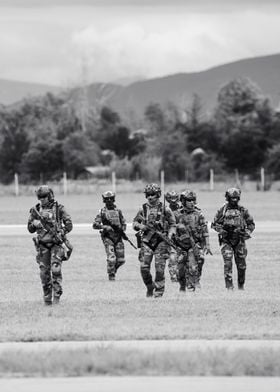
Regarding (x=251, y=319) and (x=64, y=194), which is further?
(x=64, y=194)

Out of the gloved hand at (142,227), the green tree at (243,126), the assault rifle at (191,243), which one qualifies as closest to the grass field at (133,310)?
the assault rifle at (191,243)

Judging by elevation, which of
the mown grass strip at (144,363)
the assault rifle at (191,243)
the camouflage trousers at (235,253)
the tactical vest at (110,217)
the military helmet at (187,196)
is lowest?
the mown grass strip at (144,363)

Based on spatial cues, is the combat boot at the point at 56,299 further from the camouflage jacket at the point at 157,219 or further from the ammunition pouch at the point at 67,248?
the camouflage jacket at the point at 157,219

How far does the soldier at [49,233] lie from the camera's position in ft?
52.1

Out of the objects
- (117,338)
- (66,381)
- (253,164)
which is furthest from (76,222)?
(253,164)

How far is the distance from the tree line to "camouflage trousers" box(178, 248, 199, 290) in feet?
A: 209

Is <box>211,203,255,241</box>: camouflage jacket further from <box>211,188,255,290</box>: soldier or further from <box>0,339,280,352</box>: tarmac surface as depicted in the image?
<box>0,339,280,352</box>: tarmac surface

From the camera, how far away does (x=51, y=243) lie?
16.0m

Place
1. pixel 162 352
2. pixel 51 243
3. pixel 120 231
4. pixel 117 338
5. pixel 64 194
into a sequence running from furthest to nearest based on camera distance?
1. pixel 64 194
2. pixel 120 231
3. pixel 51 243
4. pixel 117 338
5. pixel 162 352

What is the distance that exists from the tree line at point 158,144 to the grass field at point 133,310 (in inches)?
2347

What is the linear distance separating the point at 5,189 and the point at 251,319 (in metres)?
63.9

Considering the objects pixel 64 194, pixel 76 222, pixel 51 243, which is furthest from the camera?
pixel 64 194

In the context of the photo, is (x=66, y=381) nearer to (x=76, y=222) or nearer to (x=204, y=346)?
(x=204, y=346)

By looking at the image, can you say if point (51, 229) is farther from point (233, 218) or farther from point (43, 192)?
point (233, 218)
